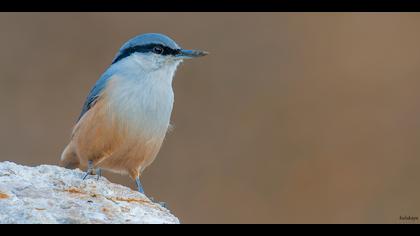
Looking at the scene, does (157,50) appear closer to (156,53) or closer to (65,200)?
(156,53)

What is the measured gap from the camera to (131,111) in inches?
214

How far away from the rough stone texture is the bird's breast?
81 cm

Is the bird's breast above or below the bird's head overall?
below

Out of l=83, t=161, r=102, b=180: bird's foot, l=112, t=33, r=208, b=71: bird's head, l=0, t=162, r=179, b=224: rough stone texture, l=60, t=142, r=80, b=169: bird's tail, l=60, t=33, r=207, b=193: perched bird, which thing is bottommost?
l=0, t=162, r=179, b=224: rough stone texture

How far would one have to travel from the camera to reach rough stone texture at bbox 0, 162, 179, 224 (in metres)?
3.71

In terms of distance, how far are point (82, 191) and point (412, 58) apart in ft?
22.9

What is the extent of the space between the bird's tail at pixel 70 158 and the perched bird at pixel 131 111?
31mm

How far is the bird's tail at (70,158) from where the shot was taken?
6.01m

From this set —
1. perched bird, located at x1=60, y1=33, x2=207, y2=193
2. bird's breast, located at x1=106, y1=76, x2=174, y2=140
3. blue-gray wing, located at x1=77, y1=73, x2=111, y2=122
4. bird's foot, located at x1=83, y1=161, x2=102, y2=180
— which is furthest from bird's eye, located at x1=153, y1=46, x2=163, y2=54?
bird's foot, located at x1=83, y1=161, x2=102, y2=180

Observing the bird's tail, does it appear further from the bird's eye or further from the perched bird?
the bird's eye

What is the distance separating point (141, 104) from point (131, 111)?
0.11 meters
